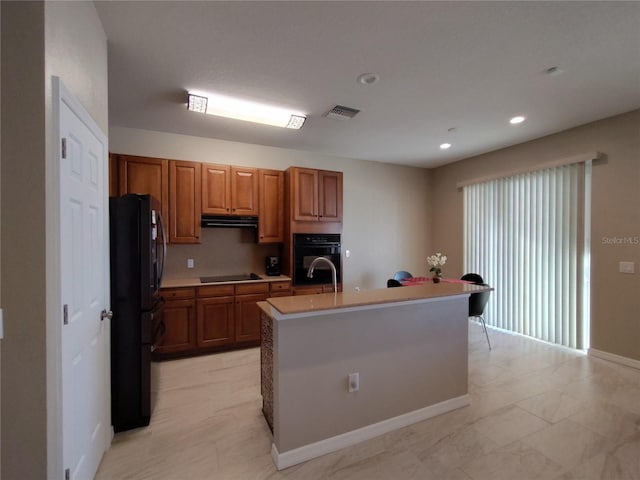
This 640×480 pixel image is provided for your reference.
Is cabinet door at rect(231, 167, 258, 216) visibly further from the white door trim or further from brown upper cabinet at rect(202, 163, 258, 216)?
the white door trim

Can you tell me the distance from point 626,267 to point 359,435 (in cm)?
351

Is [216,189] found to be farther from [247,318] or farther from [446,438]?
[446,438]

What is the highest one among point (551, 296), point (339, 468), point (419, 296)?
point (419, 296)

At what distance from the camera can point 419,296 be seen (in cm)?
212

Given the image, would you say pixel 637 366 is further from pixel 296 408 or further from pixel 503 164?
pixel 296 408

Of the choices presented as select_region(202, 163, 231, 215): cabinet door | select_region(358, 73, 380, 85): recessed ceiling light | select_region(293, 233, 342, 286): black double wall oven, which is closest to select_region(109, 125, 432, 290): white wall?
select_region(202, 163, 231, 215): cabinet door

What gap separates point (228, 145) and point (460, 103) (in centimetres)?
296

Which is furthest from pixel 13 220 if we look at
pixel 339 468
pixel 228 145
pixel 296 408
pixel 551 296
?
pixel 551 296

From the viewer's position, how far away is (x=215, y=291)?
11.7ft

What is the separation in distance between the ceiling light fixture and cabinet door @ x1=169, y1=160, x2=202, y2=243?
0.90 m

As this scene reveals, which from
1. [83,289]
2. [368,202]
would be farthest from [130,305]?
[368,202]

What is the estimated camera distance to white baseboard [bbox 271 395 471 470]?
1.83m

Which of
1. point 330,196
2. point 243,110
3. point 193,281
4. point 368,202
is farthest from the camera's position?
point 368,202

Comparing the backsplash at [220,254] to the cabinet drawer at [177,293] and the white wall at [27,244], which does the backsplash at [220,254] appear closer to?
the cabinet drawer at [177,293]
